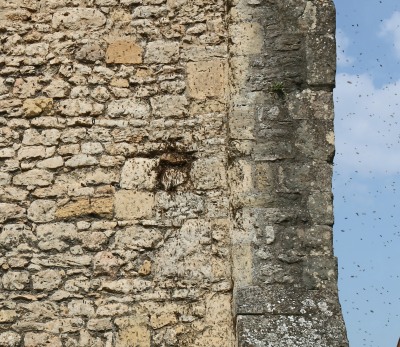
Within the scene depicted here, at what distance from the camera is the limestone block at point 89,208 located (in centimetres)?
490

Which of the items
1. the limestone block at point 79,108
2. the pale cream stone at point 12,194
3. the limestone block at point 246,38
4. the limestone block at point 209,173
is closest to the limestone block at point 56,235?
the pale cream stone at point 12,194

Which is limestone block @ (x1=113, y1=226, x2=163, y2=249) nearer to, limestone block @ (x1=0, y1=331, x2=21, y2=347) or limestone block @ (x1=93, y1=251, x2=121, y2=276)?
limestone block @ (x1=93, y1=251, x2=121, y2=276)

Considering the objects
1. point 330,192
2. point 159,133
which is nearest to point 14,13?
point 159,133

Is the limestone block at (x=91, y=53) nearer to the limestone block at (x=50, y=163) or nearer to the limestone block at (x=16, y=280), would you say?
the limestone block at (x=50, y=163)

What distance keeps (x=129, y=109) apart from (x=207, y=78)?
22.5 inches

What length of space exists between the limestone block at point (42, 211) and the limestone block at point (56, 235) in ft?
0.17

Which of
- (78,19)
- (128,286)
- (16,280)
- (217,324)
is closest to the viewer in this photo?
(217,324)

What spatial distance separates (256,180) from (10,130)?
5.70 feet

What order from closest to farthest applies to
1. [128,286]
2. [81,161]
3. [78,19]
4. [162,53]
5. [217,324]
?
[217,324] < [128,286] < [81,161] < [162,53] < [78,19]

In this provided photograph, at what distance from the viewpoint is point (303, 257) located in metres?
4.68

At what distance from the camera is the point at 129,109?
5.02 m

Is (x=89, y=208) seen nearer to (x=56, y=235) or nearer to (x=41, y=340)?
(x=56, y=235)

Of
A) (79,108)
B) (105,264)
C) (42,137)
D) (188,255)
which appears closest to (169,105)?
(79,108)

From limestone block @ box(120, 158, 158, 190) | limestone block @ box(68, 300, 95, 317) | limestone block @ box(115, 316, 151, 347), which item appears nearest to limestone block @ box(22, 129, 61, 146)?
limestone block @ box(120, 158, 158, 190)
